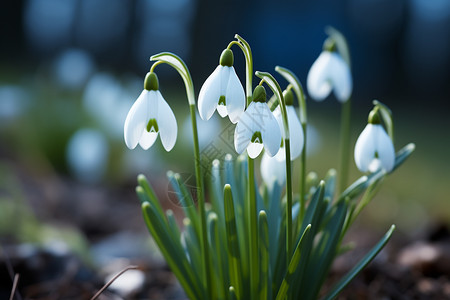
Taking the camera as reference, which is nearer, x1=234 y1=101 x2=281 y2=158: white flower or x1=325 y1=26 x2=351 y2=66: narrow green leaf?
x1=234 y1=101 x2=281 y2=158: white flower

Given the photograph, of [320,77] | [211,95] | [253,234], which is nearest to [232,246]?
[253,234]

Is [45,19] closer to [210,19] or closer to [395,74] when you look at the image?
[210,19]

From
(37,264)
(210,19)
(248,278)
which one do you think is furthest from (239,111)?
(210,19)

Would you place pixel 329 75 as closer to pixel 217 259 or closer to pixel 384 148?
pixel 384 148

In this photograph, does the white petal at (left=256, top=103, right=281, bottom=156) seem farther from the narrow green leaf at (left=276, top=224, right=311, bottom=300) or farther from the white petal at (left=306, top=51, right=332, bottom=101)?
the white petal at (left=306, top=51, right=332, bottom=101)

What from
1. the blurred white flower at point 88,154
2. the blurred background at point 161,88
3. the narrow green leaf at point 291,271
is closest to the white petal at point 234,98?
the narrow green leaf at point 291,271

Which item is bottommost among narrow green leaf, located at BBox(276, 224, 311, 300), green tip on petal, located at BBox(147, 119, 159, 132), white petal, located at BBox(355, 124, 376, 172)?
narrow green leaf, located at BBox(276, 224, 311, 300)

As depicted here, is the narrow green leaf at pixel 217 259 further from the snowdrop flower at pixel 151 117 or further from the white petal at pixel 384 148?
the white petal at pixel 384 148

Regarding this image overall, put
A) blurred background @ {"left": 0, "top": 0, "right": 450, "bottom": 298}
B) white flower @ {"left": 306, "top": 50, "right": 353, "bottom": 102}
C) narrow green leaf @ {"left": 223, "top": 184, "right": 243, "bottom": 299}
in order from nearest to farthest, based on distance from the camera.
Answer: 1. narrow green leaf @ {"left": 223, "top": 184, "right": 243, "bottom": 299}
2. white flower @ {"left": 306, "top": 50, "right": 353, "bottom": 102}
3. blurred background @ {"left": 0, "top": 0, "right": 450, "bottom": 298}

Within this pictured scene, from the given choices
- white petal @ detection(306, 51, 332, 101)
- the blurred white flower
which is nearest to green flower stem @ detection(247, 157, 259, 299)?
white petal @ detection(306, 51, 332, 101)
